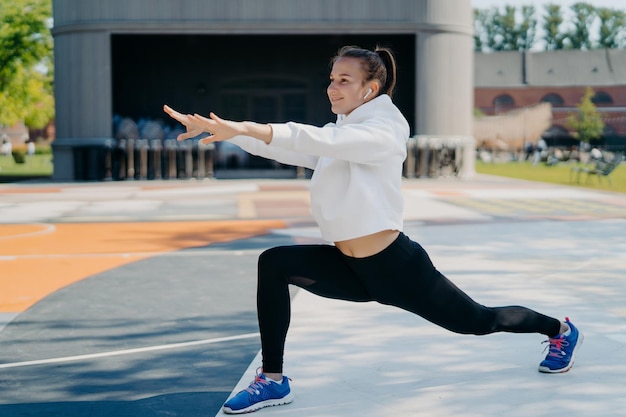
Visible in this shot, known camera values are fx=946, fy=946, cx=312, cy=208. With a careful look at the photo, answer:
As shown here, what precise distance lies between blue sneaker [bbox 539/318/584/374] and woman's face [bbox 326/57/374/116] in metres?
1.66

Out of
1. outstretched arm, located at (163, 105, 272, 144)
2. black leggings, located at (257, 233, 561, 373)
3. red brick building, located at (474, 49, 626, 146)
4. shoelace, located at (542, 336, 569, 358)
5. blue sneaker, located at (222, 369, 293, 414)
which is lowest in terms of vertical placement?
blue sneaker, located at (222, 369, 293, 414)

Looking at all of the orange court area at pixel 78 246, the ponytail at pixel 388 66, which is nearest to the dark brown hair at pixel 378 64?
the ponytail at pixel 388 66

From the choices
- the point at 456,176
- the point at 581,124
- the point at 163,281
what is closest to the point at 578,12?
the point at 581,124

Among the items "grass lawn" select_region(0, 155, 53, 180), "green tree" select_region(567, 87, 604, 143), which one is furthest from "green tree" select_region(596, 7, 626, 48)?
"grass lawn" select_region(0, 155, 53, 180)

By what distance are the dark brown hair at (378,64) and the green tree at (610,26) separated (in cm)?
12375

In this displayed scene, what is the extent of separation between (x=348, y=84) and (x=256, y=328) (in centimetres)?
242

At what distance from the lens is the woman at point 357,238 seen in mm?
4035

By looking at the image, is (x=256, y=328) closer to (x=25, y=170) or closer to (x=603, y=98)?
(x=25, y=170)

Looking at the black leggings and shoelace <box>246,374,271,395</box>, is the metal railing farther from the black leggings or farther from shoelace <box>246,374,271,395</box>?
shoelace <box>246,374,271,395</box>

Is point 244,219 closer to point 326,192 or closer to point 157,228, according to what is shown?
point 157,228

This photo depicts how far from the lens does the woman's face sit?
420 cm

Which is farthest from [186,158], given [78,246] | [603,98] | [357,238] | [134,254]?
[603,98]

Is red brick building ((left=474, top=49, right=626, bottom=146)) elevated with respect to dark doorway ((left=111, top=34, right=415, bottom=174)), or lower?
elevated

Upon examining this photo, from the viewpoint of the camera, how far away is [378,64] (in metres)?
Result: 4.26
